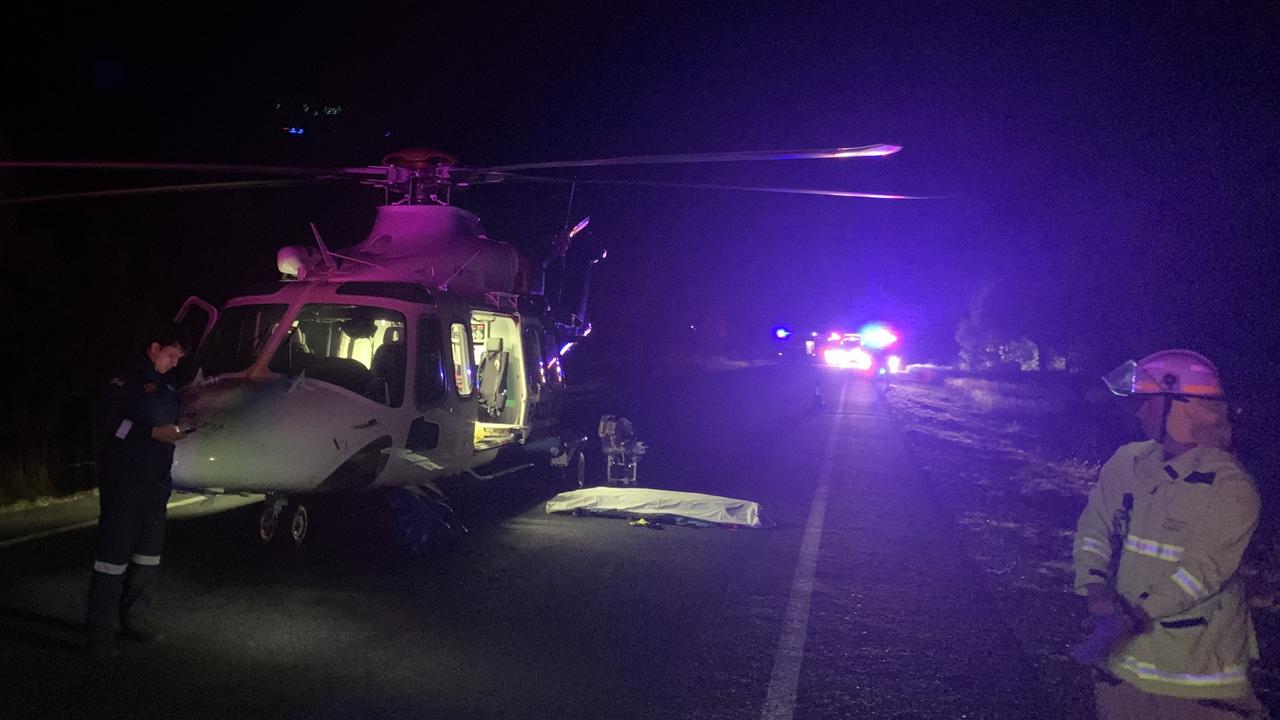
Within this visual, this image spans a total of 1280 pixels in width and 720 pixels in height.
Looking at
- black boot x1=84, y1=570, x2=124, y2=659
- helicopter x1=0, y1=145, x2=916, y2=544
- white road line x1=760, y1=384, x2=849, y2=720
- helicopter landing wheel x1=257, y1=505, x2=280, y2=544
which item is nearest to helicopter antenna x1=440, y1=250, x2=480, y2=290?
helicopter x1=0, y1=145, x2=916, y2=544

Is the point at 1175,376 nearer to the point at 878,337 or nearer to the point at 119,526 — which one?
the point at 119,526

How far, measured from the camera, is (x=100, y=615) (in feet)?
18.8

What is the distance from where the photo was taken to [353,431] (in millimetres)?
8297

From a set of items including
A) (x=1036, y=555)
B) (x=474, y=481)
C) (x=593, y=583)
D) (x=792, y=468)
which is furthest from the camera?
(x=792, y=468)

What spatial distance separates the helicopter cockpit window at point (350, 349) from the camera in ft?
28.6

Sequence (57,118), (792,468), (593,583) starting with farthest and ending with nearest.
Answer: (57,118) < (792,468) < (593,583)

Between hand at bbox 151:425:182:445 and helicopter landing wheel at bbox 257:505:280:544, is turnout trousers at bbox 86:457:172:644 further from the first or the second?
helicopter landing wheel at bbox 257:505:280:544

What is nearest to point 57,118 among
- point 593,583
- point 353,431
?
point 353,431

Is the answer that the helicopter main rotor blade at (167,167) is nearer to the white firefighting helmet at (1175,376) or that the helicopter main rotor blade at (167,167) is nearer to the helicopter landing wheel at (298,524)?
the helicopter landing wheel at (298,524)

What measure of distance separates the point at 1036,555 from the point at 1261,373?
4.66 meters

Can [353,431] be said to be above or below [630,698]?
above

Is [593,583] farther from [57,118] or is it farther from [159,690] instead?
[57,118]

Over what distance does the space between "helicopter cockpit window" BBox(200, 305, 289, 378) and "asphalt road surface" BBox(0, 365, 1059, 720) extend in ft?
5.56

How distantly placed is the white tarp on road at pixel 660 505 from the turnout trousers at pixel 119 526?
577 centimetres
